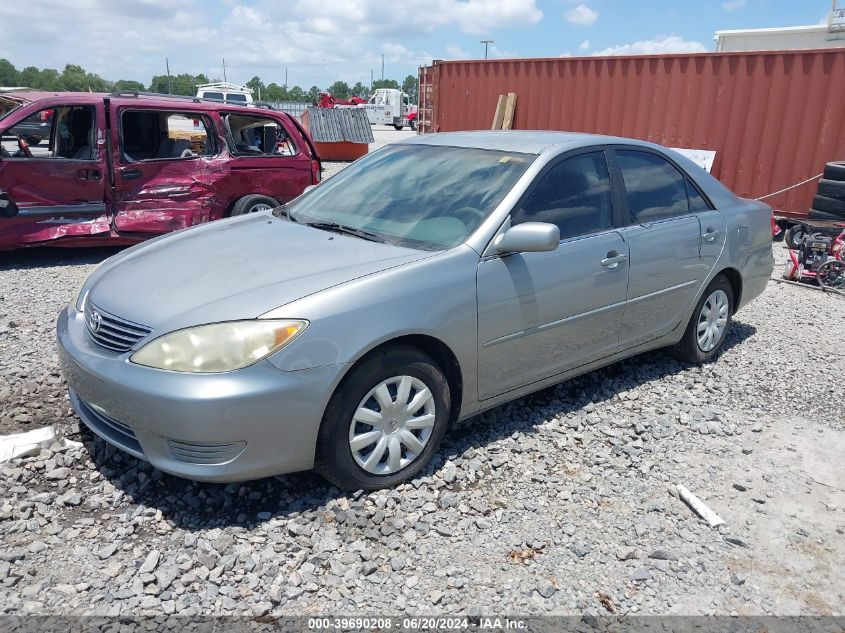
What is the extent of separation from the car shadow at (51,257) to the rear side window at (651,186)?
590cm

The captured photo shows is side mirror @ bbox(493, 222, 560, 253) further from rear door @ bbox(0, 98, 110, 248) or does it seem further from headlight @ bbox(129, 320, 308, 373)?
rear door @ bbox(0, 98, 110, 248)

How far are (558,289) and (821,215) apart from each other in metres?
7.03

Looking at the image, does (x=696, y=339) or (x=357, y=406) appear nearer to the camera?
(x=357, y=406)

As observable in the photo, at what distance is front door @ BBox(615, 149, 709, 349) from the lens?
13.9ft

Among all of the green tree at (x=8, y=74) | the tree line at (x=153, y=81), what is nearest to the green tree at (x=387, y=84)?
the tree line at (x=153, y=81)

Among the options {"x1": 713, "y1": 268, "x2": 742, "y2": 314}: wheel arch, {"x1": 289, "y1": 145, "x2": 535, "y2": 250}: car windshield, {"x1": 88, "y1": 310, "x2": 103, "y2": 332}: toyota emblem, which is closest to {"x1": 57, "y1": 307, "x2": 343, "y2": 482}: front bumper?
{"x1": 88, "y1": 310, "x2": 103, "y2": 332}: toyota emblem

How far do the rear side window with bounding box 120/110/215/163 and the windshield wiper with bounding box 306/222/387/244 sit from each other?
14.6 ft

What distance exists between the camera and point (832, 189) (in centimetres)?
885

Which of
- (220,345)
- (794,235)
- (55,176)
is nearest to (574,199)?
(220,345)

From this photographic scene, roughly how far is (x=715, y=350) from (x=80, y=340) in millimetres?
4220

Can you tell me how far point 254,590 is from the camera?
8.64ft

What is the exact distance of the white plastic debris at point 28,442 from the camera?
3.35m

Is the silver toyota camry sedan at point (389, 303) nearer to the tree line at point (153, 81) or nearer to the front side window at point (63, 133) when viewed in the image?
the front side window at point (63, 133)

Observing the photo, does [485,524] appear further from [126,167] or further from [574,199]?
[126,167]
